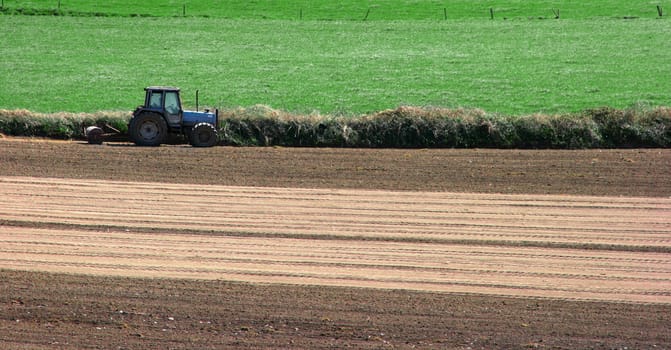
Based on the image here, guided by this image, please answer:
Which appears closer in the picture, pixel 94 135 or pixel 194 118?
pixel 194 118

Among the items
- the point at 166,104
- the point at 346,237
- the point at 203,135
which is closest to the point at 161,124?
the point at 166,104

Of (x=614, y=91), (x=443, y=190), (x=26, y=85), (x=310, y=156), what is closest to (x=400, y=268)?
(x=443, y=190)

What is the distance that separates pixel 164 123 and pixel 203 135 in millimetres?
984

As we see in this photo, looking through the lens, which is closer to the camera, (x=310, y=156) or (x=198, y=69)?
(x=310, y=156)

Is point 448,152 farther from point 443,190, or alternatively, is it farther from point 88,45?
point 88,45

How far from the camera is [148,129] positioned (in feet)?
81.7

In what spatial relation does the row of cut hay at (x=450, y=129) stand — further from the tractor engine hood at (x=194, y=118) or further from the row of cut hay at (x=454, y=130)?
the tractor engine hood at (x=194, y=118)

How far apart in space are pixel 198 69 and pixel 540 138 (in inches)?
641

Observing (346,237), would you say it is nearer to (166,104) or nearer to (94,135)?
(166,104)

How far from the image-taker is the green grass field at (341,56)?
1286 inches

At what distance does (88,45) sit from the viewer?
43.1 metres

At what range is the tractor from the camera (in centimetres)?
2481

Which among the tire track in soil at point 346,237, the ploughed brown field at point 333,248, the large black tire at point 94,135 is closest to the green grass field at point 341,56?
the large black tire at point 94,135

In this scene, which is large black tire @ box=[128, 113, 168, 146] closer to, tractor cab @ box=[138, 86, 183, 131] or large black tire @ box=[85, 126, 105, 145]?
tractor cab @ box=[138, 86, 183, 131]
